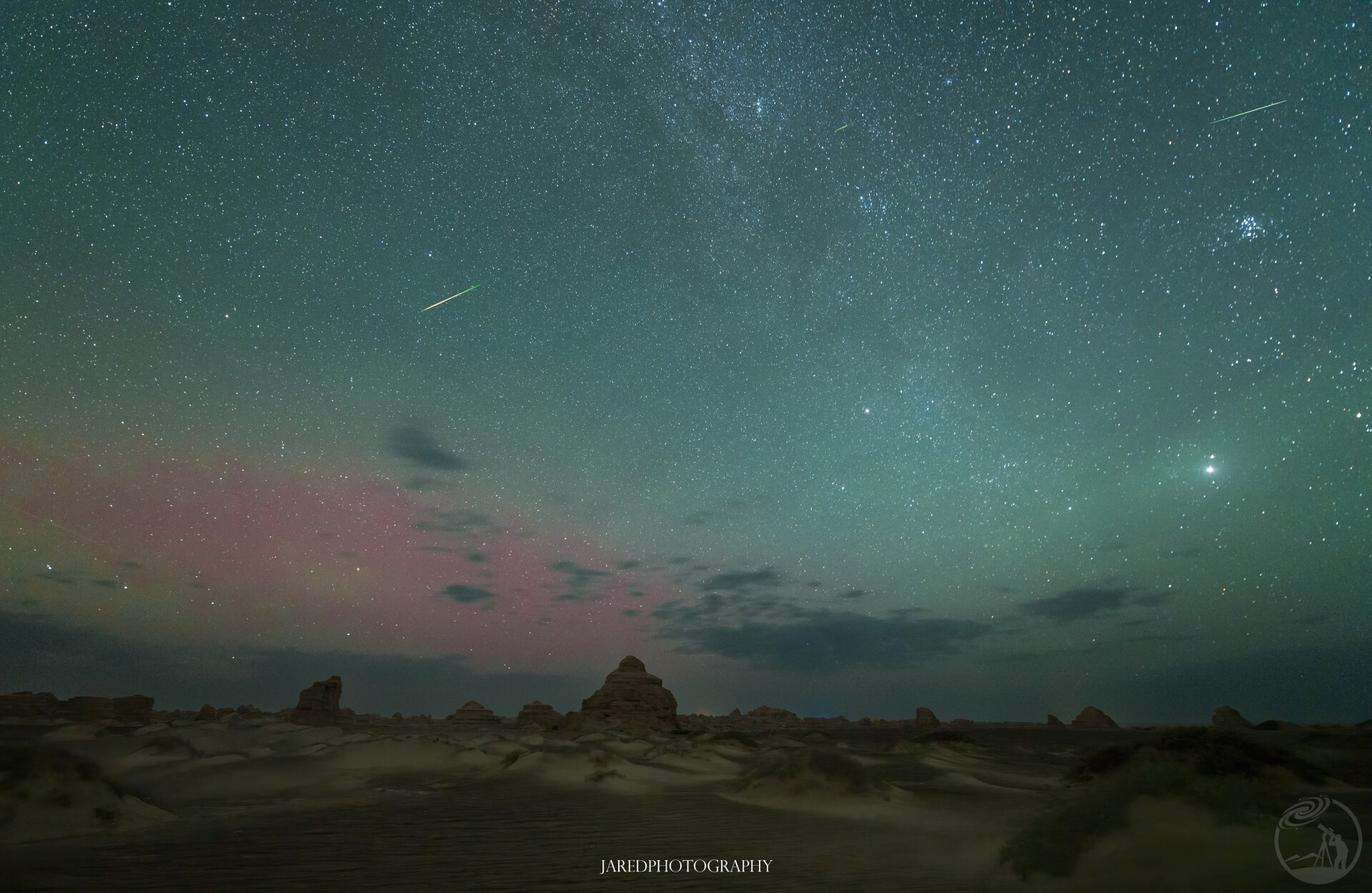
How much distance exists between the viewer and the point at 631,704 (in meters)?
55.2

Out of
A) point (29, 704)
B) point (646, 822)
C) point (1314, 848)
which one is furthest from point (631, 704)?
point (29, 704)

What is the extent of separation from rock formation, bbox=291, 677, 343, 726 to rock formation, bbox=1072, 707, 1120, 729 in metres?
116

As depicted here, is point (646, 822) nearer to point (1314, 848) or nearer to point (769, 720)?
point (1314, 848)

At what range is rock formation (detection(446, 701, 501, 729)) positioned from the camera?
268ft

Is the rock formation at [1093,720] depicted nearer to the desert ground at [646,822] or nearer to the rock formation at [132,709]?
the desert ground at [646,822]

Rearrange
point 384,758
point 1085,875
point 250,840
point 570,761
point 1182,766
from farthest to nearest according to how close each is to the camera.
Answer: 1. point 384,758
2. point 570,761
3. point 250,840
4. point 1182,766
5. point 1085,875

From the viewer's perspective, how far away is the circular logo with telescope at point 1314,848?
228 inches

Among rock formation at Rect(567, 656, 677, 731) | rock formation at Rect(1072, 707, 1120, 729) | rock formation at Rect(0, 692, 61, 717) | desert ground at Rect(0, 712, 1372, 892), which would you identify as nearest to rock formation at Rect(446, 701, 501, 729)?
rock formation at Rect(567, 656, 677, 731)

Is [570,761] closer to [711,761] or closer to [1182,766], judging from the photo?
[711,761]

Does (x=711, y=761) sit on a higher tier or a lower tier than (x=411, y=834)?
lower

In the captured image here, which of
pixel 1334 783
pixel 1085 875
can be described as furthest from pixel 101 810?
pixel 1334 783

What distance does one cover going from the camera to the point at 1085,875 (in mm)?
6863

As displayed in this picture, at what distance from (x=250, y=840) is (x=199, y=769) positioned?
48.1ft

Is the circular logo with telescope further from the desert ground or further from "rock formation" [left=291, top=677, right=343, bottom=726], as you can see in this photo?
"rock formation" [left=291, top=677, right=343, bottom=726]
